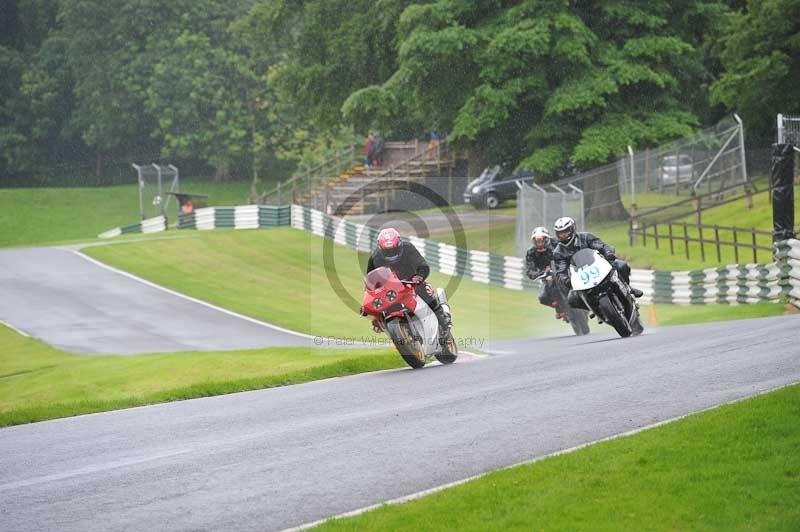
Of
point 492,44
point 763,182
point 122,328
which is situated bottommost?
point 122,328

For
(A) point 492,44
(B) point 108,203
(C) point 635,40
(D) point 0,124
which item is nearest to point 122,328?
(A) point 492,44

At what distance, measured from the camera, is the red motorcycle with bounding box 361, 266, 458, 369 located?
13961 millimetres

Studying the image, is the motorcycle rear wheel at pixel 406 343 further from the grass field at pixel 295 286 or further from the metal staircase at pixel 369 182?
the metal staircase at pixel 369 182

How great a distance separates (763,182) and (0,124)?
60.3 metres

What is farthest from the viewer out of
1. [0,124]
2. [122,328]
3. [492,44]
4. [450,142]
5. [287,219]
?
[0,124]

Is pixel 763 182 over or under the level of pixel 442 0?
under

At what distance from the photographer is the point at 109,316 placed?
2850cm

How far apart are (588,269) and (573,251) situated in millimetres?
1325

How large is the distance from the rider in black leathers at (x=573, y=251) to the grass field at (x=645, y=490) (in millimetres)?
7955

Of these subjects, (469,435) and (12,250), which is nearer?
(469,435)

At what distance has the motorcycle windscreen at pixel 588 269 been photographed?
634 inches

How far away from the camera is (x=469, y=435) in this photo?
9.61 metres

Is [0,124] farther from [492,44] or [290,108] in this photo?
[492,44]

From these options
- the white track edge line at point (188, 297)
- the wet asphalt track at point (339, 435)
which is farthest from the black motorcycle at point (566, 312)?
the white track edge line at point (188, 297)
